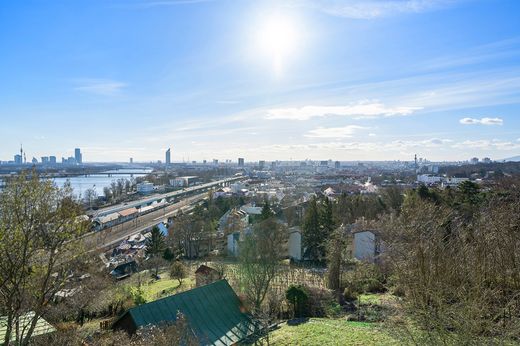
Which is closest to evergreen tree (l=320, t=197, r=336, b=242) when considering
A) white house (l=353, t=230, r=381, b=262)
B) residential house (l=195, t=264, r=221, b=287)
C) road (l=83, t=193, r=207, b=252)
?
white house (l=353, t=230, r=381, b=262)

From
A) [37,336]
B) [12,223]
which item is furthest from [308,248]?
[12,223]

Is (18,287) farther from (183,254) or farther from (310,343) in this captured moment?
(183,254)

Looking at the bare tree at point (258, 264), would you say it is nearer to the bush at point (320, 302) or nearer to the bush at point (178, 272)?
the bush at point (320, 302)

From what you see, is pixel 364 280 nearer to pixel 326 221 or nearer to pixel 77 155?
pixel 326 221

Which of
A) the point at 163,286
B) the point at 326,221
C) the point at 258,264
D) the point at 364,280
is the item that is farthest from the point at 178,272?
the point at 326,221

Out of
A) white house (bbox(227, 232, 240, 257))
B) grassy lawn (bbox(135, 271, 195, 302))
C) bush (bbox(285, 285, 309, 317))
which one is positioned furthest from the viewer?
white house (bbox(227, 232, 240, 257))

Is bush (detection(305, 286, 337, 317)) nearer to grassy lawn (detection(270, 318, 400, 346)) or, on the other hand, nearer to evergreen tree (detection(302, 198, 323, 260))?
grassy lawn (detection(270, 318, 400, 346))
